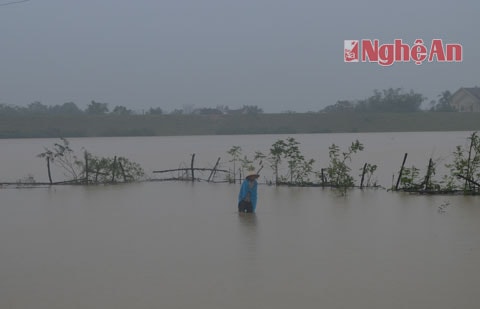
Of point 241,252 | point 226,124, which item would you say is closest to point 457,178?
point 241,252

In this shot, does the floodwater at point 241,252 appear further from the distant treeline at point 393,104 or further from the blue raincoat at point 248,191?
the distant treeline at point 393,104

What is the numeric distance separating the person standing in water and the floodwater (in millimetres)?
161

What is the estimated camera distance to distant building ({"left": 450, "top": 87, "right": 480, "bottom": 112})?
42812mm

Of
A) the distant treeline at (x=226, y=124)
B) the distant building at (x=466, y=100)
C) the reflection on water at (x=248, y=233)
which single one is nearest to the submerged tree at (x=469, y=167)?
the reflection on water at (x=248, y=233)

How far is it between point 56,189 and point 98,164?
1.01 metres

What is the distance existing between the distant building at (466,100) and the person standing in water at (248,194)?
123 ft

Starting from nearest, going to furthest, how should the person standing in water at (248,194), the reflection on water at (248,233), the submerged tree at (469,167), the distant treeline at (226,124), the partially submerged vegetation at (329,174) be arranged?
the reflection on water at (248,233) < the person standing in water at (248,194) < the submerged tree at (469,167) < the partially submerged vegetation at (329,174) < the distant treeline at (226,124)

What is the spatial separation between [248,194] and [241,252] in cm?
203

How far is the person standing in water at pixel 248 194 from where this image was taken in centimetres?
782

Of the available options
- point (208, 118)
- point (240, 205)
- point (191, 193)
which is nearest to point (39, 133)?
point (208, 118)

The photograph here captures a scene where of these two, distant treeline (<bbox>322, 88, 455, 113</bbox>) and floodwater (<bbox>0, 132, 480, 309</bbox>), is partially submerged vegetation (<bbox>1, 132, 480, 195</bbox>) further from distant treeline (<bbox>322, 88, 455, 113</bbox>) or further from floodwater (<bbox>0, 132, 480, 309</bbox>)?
distant treeline (<bbox>322, 88, 455, 113</bbox>)

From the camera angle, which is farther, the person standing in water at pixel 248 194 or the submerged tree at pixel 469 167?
the submerged tree at pixel 469 167

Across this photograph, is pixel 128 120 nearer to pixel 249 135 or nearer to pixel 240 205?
pixel 249 135

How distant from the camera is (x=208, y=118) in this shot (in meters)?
41.9
